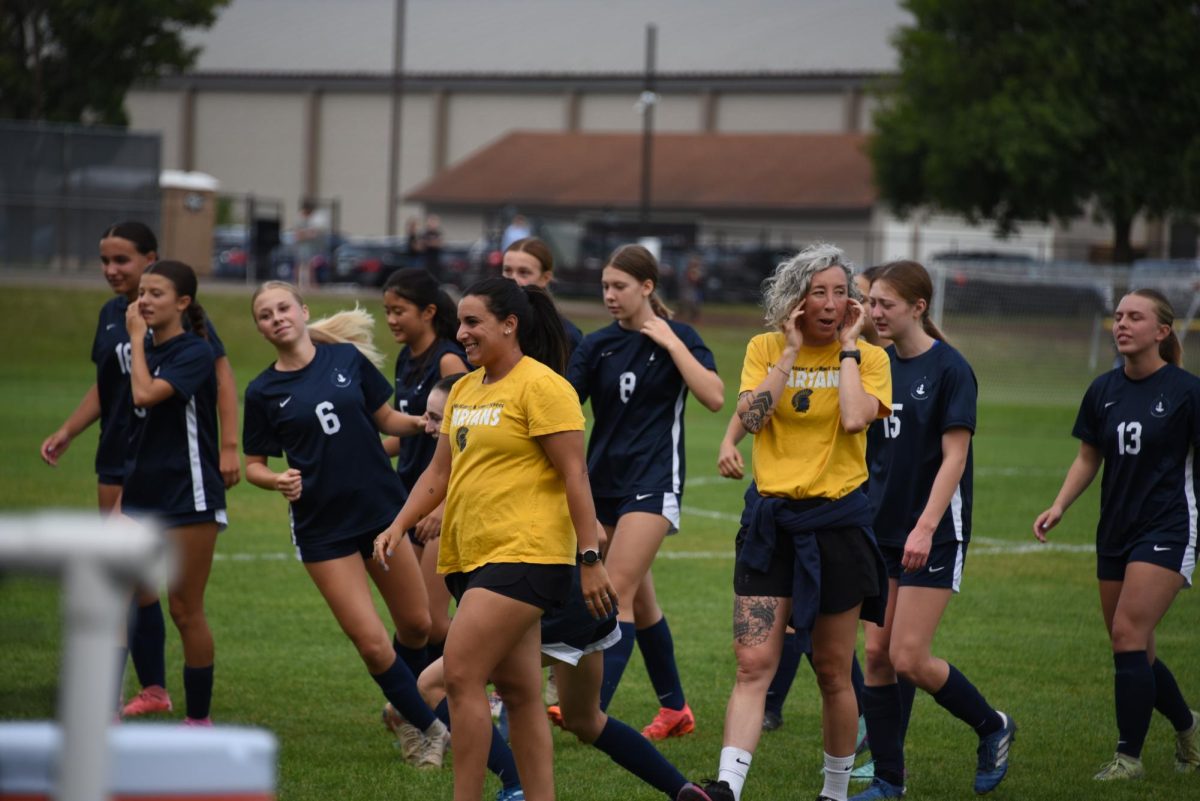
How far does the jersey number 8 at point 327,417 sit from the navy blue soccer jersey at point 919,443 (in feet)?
7.37

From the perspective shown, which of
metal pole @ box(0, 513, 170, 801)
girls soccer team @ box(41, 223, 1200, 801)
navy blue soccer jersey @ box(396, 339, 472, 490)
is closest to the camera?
metal pole @ box(0, 513, 170, 801)

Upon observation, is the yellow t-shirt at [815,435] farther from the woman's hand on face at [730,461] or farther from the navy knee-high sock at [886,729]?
the navy knee-high sock at [886,729]

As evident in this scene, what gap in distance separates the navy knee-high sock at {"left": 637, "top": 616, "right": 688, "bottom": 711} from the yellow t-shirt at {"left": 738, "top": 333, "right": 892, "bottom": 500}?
178 centimetres

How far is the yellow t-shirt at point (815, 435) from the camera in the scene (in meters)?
5.27

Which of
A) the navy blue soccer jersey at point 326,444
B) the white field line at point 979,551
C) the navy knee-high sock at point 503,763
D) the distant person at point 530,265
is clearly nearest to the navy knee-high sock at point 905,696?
the navy knee-high sock at point 503,763

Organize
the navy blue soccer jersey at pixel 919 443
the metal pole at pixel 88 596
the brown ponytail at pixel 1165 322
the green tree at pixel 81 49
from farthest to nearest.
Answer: the green tree at pixel 81 49, the brown ponytail at pixel 1165 322, the navy blue soccer jersey at pixel 919 443, the metal pole at pixel 88 596

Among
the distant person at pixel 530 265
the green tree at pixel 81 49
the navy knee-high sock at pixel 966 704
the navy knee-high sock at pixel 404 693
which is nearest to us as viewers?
the navy knee-high sock at pixel 966 704

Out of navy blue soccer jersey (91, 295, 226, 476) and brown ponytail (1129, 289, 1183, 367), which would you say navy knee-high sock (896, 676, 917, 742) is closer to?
brown ponytail (1129, 289, 1183, 367)

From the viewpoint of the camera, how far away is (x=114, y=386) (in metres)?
6.89

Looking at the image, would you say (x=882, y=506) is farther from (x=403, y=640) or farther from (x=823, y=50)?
(x=823, y=50)

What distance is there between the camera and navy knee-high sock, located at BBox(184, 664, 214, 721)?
21.2ft

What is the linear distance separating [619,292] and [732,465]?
142 centimetres

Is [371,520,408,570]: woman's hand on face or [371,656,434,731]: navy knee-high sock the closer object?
[371,520,408,570]: woman's hand on face

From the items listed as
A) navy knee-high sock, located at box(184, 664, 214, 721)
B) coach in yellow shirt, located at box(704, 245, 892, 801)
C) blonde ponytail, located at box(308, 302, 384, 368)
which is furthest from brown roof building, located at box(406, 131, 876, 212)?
coach in yellow shirt, located at box(704, 245, 892, 801)
